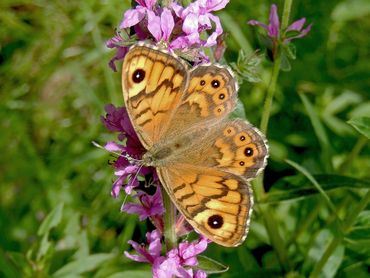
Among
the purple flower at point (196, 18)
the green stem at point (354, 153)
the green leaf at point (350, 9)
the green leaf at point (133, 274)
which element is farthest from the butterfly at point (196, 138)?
the green leaf at point (350, 9)

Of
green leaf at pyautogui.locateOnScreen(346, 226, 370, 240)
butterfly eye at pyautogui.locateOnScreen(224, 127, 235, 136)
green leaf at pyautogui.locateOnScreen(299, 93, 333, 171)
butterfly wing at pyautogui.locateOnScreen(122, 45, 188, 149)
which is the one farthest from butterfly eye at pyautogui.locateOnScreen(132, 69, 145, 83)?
green leaf at pyautogui.locateOnScreen(299, 93, 333, 171)

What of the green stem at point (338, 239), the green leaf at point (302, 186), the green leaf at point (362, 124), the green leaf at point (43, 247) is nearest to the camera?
the green leaf at point (362, 124)

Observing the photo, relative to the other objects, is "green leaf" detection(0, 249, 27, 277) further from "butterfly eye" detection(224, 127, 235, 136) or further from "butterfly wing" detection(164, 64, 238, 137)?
"butterfly eye" detection(224, 127, 235, 136)

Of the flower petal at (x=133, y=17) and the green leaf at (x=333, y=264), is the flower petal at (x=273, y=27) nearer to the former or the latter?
the flower petal at (x=133, y=17)

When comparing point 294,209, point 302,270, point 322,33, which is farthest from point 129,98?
point 322,33

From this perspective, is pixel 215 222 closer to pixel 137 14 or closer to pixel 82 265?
pixel 137 14

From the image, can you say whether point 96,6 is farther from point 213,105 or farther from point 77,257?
point 213,105
